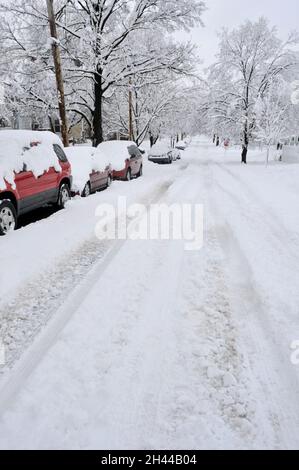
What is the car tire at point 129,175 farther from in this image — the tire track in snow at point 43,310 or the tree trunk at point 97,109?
the tire track in snow at point 43,310

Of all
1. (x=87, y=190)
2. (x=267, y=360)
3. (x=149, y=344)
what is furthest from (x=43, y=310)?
(x=87, y=190)

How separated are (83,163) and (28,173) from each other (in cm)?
430

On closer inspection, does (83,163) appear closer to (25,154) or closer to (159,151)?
(25,154)

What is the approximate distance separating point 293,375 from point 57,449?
74.3 inches

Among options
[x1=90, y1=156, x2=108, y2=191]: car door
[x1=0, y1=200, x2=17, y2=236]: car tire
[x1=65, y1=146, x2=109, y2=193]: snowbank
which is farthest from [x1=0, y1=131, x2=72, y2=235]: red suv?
[x1=90, y1=156, x2=108, y2=191]: car door

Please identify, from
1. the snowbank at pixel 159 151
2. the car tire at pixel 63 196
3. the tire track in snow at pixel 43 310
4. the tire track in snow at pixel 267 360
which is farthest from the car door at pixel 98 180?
the snowbank at pixel 159 151

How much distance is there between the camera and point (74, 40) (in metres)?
17.3

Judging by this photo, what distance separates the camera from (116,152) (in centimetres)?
1588

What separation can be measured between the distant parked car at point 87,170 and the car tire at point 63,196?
91cm

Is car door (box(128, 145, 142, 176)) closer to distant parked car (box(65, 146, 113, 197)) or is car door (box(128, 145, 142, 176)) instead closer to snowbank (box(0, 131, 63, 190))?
distant parked car (box(65, 146, 113, 197))

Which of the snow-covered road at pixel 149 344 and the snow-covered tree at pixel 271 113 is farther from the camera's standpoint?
the snow-covered tree at pixel 271 113

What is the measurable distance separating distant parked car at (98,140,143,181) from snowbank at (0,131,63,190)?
6.60m

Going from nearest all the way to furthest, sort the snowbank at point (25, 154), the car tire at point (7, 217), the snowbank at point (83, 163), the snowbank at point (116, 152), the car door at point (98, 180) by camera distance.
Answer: the car tire at point (7, 217), the snowbank at point (25, 154), the snowbank at point (83, 163), the car door at point (98, 180), the snowbank at point (116, 152)

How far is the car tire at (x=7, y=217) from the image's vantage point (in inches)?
255
